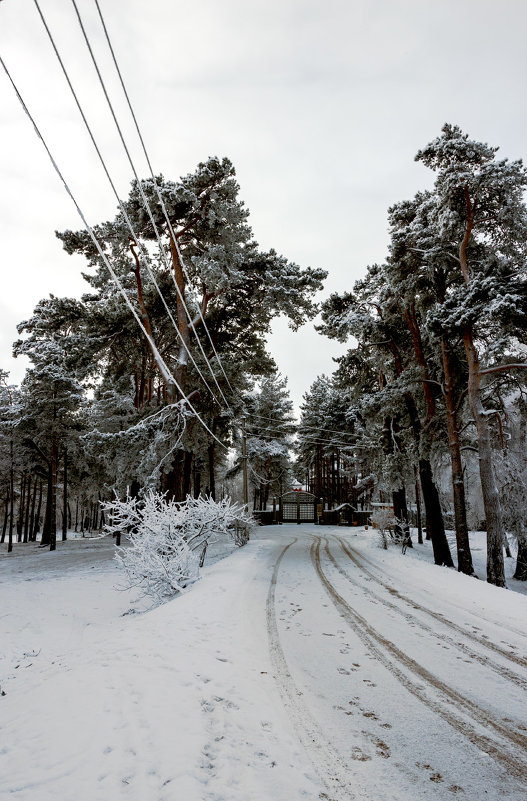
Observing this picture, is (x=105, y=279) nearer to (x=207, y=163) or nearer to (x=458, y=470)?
(x=207, y=163)

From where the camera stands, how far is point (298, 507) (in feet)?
150

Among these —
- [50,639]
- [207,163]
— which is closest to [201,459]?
[207,163]

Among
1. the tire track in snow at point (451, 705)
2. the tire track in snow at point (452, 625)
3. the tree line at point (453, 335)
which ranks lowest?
the tire track in snow at point (452, 625)

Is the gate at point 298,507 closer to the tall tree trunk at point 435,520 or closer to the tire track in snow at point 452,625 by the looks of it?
the tall tree trunk at point 435,520

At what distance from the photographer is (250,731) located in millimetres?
3604


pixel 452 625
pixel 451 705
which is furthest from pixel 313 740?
pixel 452 625

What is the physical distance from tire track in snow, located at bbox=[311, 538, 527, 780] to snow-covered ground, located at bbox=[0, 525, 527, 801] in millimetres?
18

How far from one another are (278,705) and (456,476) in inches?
513

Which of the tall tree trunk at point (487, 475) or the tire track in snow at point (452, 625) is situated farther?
the tall tree trunk at point (487, 475)

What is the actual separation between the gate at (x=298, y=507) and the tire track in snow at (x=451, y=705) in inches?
1561

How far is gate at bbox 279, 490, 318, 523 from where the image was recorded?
1795 inches

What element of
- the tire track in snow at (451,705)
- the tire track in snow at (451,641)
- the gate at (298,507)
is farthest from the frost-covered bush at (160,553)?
the gate at (298,507)

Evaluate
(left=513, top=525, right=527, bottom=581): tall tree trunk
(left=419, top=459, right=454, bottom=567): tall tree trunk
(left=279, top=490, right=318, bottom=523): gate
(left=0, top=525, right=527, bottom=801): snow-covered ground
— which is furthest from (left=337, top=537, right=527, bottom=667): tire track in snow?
(left=279, top=490, right=318, bottom=523): gate

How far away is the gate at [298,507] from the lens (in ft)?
150
